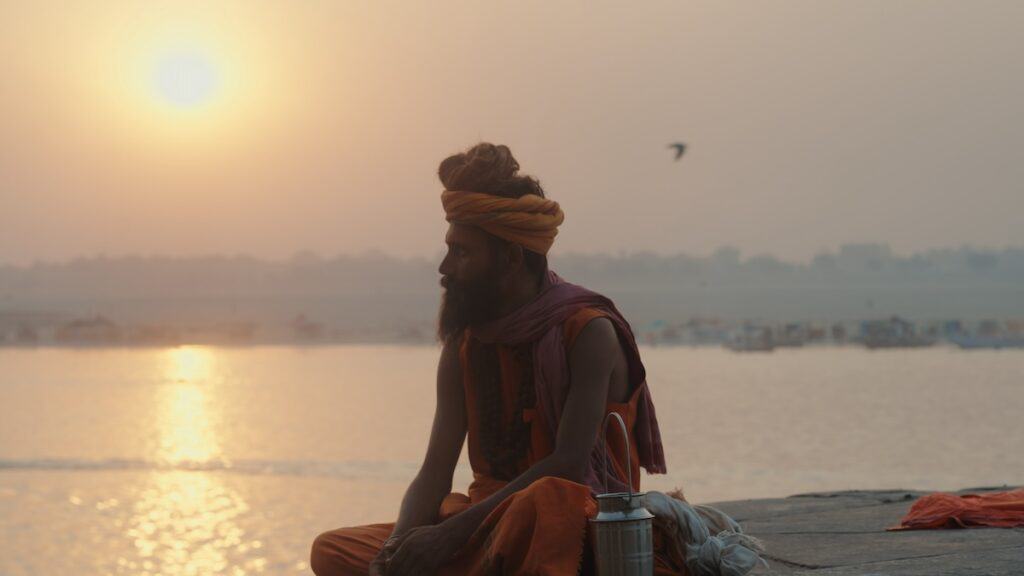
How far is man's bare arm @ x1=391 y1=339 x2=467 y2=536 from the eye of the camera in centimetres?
371

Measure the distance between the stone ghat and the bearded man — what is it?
0.73 metres

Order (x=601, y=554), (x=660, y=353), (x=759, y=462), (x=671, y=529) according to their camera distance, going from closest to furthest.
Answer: (x=601, y=554)
(x=671, y=529)
(x=759, y=462)
(x=660, y=353)

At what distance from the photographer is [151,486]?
15547mm

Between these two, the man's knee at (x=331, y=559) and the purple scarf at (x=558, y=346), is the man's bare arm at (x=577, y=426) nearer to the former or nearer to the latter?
the purple scarf at (x=558, y=346)

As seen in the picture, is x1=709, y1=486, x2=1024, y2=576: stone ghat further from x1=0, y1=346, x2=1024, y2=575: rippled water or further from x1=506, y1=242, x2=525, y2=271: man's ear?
x1=0, y1=346, x2=1024, y2=575: rippled water

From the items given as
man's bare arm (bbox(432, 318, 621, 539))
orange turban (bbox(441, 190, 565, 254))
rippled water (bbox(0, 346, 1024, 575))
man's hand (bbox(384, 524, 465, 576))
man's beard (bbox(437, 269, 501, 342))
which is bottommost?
rippled water (bbox(0, 346, 1024, 575))

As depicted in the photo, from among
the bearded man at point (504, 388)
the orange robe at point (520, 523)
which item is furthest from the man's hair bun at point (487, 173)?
A: the orange robe at point (520, 523)

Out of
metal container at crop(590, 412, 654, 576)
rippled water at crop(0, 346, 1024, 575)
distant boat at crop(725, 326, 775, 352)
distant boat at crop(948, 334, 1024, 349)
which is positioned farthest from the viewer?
distant boat at crop(725, 326, 775, 352)

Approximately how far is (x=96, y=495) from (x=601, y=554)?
39.9 ft

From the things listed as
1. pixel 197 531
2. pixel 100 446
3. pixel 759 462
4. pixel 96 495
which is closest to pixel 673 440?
pixel 759 462

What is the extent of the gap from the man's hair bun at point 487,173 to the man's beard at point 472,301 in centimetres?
21

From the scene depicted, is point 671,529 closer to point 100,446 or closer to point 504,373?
point 504,373

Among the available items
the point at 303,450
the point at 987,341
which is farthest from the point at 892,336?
the point at 303,450

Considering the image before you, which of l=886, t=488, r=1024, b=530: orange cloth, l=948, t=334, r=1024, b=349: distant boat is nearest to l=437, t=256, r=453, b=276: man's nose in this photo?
l=886, t=488, r=1024, b=530: orange cloth
